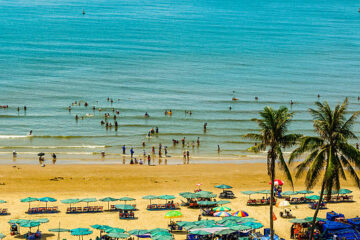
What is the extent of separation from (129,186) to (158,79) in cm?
5163

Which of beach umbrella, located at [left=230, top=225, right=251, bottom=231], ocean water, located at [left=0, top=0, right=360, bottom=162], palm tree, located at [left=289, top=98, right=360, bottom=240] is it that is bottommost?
beach umbrella, located at [left=230, top=225, right=251, bottom=231]

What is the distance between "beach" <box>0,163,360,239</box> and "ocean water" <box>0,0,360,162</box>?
22.7 ft

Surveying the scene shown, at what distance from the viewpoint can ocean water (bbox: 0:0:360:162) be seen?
59438 mm

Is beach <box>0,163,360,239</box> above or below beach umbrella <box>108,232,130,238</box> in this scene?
above

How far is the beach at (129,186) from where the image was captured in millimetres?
31500

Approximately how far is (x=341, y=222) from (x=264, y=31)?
14268cm

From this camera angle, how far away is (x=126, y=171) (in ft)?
145

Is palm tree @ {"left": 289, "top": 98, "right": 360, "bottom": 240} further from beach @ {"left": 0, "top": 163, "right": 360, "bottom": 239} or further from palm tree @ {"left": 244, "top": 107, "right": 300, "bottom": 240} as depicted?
beach @ {"left": 0, "top": 163, "right": 360, "bottom": 239}

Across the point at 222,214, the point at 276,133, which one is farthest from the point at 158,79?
the point at 276,133

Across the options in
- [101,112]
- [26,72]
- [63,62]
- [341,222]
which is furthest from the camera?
[63,62]

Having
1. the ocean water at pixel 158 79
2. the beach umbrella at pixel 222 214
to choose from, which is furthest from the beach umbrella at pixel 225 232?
the ocean water at pixel 158 79

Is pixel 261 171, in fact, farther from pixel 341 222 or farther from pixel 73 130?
pixel 73 130

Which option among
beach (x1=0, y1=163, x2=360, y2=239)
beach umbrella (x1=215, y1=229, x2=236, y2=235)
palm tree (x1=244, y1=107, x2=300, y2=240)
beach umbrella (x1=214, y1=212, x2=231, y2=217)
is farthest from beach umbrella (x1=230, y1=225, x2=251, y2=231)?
palm tree (x1=244, y1=107, x2=300, y2=240)

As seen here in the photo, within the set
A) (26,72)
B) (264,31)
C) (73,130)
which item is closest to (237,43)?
(264,31)
